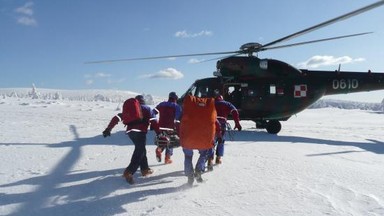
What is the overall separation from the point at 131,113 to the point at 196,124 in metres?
1.29

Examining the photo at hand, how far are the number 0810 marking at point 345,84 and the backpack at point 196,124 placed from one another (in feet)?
33.2

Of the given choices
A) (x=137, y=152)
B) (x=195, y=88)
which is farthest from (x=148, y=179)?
(x=195, y=88)

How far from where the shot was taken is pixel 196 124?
604 cm

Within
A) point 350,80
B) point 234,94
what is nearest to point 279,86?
point 234,94

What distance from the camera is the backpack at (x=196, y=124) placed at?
6.03m

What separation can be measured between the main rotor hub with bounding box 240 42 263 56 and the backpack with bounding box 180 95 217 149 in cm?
796

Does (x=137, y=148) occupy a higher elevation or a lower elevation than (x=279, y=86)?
lower

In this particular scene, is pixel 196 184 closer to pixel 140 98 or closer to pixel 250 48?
pixel 140 98

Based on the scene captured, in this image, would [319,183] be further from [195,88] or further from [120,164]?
[195,88]

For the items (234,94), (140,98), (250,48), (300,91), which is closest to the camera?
(140,98)

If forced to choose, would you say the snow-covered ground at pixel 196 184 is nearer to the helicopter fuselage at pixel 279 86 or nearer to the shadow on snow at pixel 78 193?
the shadow on snow at pixel 78 193

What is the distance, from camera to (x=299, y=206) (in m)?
4.85

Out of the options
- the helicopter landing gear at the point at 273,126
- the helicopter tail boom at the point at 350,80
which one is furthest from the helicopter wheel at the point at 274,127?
the helicopter tail boom at the point at 350,80

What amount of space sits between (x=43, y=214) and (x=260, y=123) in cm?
1168
